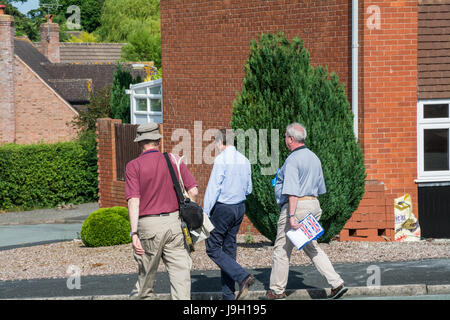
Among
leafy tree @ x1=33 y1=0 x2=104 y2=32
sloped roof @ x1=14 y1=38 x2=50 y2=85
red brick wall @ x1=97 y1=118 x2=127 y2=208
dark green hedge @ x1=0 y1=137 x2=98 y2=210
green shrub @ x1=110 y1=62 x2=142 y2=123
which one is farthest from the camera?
leafy tree @ x1=33 y1=0 x2=104 y2=32

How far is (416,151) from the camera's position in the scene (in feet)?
41.7

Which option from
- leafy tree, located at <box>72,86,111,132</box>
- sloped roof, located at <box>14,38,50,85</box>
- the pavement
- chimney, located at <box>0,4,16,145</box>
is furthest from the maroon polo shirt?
sloped roof, located at <box>14,38,50,85</box>

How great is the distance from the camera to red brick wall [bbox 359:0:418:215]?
40.7ft

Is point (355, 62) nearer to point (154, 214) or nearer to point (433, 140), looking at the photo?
point (433, 140)

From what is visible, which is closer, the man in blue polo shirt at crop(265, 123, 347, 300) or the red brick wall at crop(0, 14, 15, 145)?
the man in blue polo shirt at crop(265, 123, 347, 300)

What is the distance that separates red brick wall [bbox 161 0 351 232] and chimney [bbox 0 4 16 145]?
17.8 meters

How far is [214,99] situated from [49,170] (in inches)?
465

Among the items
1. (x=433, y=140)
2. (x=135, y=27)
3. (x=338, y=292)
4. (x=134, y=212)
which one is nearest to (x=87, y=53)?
(x=135, y=27)

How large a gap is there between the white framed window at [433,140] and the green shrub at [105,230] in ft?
17.4

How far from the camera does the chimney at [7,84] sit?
32.3 metres

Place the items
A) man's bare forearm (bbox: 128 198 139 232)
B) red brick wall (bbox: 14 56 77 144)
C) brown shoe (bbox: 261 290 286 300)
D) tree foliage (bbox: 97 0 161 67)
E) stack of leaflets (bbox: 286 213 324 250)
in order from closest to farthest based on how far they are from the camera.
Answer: man's bare forearm (bbox: 128 198 139 232) → stack of leaflets (bbox: 286 213 324 250) → brown shoe (bbox: 261 290 286 300) → red brick wall (bbox: 14 56 77 144) → tree foliage (bbox: 97 0 161 67)

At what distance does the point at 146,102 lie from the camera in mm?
20297

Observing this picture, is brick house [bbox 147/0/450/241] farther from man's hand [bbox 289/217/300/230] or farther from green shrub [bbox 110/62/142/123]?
green shrub [bbox 110/62/142/123]

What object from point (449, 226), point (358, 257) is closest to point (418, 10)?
point (449, 226)
